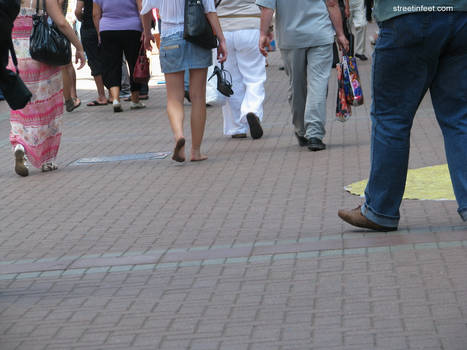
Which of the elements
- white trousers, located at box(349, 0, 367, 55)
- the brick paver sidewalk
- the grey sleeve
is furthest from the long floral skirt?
white trousers, located at box(349, 0, 367, 55)

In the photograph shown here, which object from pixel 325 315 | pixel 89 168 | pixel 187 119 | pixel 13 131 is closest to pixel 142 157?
pixel 89 168

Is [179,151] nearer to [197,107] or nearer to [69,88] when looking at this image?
[197,107]

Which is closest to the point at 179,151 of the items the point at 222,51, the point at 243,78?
the point at 222,51

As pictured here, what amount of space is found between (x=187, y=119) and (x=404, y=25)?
7308 mm

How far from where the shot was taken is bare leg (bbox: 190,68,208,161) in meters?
9.24

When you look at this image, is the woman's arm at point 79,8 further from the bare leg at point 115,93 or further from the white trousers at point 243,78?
the white trousers at point 243,78

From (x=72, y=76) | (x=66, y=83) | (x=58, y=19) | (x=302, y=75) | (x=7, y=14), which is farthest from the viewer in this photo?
(x=72, y=76)

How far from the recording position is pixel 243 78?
1078 cm

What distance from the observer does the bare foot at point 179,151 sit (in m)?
9.03

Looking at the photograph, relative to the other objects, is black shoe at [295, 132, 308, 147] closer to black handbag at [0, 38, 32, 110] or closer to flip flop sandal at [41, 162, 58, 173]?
flip flop sandal at [41, 162, 58, 173]

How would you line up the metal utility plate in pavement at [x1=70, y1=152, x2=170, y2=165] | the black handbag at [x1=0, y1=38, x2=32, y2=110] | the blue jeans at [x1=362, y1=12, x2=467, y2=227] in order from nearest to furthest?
the black handbag at [x1=0, y1=38, x2=32, y2=110] < the blue jeans at [x1=362, y1=12, x2=467, y2=227] < the metal utility plate in pavement at [x1=70, y1=152, x2=170, y2=165]

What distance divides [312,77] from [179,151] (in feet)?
4.41

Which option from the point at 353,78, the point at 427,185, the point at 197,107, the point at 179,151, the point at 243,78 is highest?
the point at 353,78

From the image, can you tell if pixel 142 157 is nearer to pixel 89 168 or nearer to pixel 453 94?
pixel 89 168
